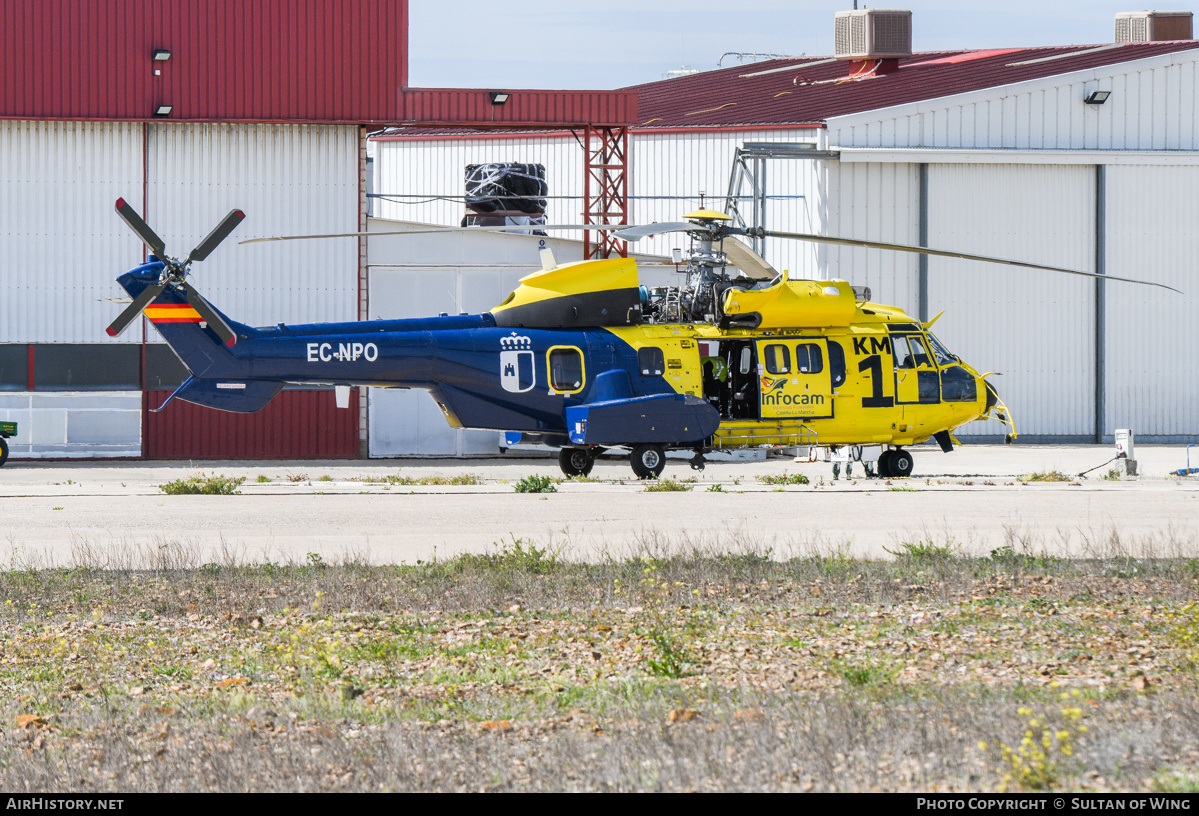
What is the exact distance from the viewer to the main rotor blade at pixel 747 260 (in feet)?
69.6

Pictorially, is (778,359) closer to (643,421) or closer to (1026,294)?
(643,421)

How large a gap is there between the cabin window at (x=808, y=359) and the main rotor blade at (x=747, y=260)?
1.30 m

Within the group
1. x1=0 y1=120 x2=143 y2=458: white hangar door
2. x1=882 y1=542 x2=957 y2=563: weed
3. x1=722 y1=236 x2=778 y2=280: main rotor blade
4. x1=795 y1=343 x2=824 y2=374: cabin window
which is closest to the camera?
x1=882 y1=542 x2=957 y2=563: weed

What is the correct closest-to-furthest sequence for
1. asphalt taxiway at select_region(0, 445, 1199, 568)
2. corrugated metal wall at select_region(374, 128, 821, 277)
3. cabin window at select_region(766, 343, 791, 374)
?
asphalt taxiway at select_region(0, 445, 1199, 568) → cabin window at select_region(766, 343, 791, 374) → corrugated metal wall at select_region(374, 128, 821, 277)

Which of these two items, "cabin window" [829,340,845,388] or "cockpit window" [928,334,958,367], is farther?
"cockpit window" [928,334,958,367]

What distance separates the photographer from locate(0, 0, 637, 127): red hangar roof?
30.2 m

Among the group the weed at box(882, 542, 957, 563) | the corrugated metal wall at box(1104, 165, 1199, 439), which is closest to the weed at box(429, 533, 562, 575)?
the weed at box(882, 542, 957, 563)

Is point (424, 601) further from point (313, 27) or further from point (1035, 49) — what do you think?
point (1035, 49)

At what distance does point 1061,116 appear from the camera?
1326 inches

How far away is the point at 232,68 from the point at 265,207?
328cm

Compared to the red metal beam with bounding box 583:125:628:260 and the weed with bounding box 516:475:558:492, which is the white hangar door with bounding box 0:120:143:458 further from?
the weed with bounding box 516:475:558:492

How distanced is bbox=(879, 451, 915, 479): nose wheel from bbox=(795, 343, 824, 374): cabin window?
82.7 inches

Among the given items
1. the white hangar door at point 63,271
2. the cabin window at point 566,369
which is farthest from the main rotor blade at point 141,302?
the white hangar door at point 63,271

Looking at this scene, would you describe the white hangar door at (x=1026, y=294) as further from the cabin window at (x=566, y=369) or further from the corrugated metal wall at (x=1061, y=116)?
the cabin window at (x=566, y=369)
